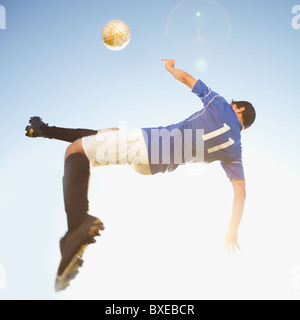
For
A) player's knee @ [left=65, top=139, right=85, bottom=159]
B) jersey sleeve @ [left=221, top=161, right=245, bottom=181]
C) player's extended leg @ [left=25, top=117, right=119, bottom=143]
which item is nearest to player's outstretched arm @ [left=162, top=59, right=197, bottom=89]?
player's extended leg @ [left=25, top=117, right=119, bottom=143]

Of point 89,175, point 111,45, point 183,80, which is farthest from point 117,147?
point 111,45

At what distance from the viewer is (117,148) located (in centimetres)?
361

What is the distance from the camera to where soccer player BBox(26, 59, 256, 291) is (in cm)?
338

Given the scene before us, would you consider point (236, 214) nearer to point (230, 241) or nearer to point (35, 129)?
point (230, 241)

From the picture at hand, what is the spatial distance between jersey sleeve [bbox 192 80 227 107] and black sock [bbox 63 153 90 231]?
1774 millimetres

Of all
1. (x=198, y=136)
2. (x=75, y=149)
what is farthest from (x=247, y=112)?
(x=75, y=149)

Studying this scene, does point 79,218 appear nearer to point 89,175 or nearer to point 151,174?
point 89,175

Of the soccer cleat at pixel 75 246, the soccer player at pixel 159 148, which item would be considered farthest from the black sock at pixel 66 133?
the soccer cleat at pixel 75 246

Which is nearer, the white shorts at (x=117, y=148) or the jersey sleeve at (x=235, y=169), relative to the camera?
the white shorts at (x=117, y=148)

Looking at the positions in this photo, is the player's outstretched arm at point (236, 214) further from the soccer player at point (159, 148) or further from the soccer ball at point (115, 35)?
the soccer ball at point (115, 35)

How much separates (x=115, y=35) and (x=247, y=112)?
2826 millimetres

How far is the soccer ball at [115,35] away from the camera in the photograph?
5262 mm

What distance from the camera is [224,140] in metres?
3.85

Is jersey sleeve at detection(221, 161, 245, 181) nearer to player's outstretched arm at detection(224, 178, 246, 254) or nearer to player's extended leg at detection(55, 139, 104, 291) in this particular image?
player's outstretched arm at detection(224, 178, 246, 254)
